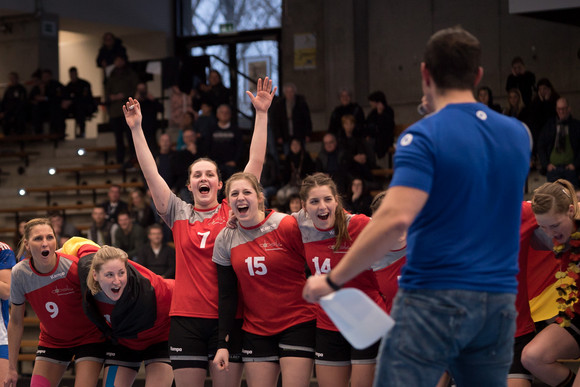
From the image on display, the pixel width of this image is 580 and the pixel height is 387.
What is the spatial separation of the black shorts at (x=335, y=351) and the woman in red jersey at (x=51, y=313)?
5.70 ft

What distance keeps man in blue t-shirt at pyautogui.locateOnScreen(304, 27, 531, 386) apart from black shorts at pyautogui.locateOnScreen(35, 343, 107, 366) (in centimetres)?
342

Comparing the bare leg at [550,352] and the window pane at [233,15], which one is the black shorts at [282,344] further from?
the window pane at [233,15]

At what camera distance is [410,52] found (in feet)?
48.2

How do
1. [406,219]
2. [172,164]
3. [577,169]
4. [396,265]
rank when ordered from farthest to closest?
[172,164] < [577,169] < [396,265] < [406,219]

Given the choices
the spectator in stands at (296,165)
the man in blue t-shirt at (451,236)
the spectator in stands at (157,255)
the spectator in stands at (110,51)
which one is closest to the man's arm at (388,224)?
the man in blue t-shirt at (451,236)

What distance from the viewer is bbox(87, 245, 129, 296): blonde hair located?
5285 mm

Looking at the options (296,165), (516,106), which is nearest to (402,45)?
(516,106)

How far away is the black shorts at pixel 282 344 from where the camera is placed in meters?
5.01

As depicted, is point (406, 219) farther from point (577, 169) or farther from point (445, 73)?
point (577, 169)

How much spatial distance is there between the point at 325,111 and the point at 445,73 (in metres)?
12.6

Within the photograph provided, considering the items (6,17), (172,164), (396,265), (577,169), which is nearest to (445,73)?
(396,265)

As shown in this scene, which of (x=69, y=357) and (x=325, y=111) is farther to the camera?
(x=325, y=111)

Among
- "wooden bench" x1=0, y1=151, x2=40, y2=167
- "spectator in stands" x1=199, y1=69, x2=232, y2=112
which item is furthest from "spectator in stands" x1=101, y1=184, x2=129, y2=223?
"wooden bench" x1=0, y1=151, x2=40, y2=167

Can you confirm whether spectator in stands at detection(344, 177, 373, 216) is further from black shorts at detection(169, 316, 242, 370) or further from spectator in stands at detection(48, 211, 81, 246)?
black shorts at detection(169, 316, 242, 370)
